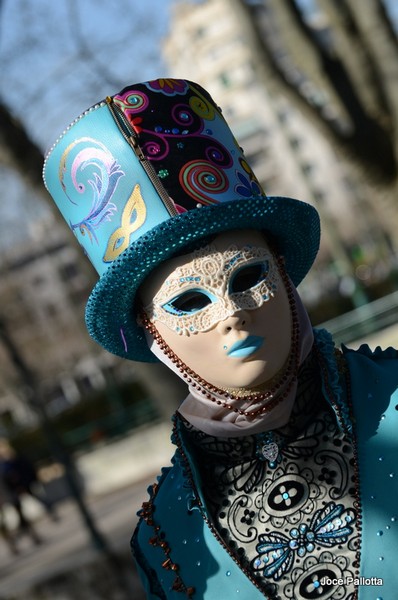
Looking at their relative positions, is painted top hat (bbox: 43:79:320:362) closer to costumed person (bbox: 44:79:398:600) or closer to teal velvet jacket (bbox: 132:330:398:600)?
costumed person (bbox: 44:79:398:600)

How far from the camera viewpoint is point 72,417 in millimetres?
21938

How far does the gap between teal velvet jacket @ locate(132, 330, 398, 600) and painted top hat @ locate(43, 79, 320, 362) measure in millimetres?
430

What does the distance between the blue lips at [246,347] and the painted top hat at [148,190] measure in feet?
1.02

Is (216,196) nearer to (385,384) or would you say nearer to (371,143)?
(385,384)

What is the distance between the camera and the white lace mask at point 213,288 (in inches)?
110

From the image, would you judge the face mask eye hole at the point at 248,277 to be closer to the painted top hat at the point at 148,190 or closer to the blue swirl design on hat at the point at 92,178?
the painted top hat at the point at 148,190

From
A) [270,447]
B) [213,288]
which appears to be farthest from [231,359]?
[270,447]

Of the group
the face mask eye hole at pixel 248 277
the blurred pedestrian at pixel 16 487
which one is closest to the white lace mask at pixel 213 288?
the face mask eye hole at pixel 248 277

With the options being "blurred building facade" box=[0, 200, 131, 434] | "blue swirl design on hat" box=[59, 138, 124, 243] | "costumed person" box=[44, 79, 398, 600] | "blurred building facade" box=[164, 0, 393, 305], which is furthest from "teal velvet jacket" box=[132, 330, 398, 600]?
"blurred building facade" box=[164, 0, 393, 305]

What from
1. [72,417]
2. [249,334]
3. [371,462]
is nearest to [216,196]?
[249,334]

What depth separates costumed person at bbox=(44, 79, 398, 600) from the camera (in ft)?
9.14

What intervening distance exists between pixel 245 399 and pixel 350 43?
7.70 m

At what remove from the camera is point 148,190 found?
9.29ft

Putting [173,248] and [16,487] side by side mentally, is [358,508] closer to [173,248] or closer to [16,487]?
[173,248]
